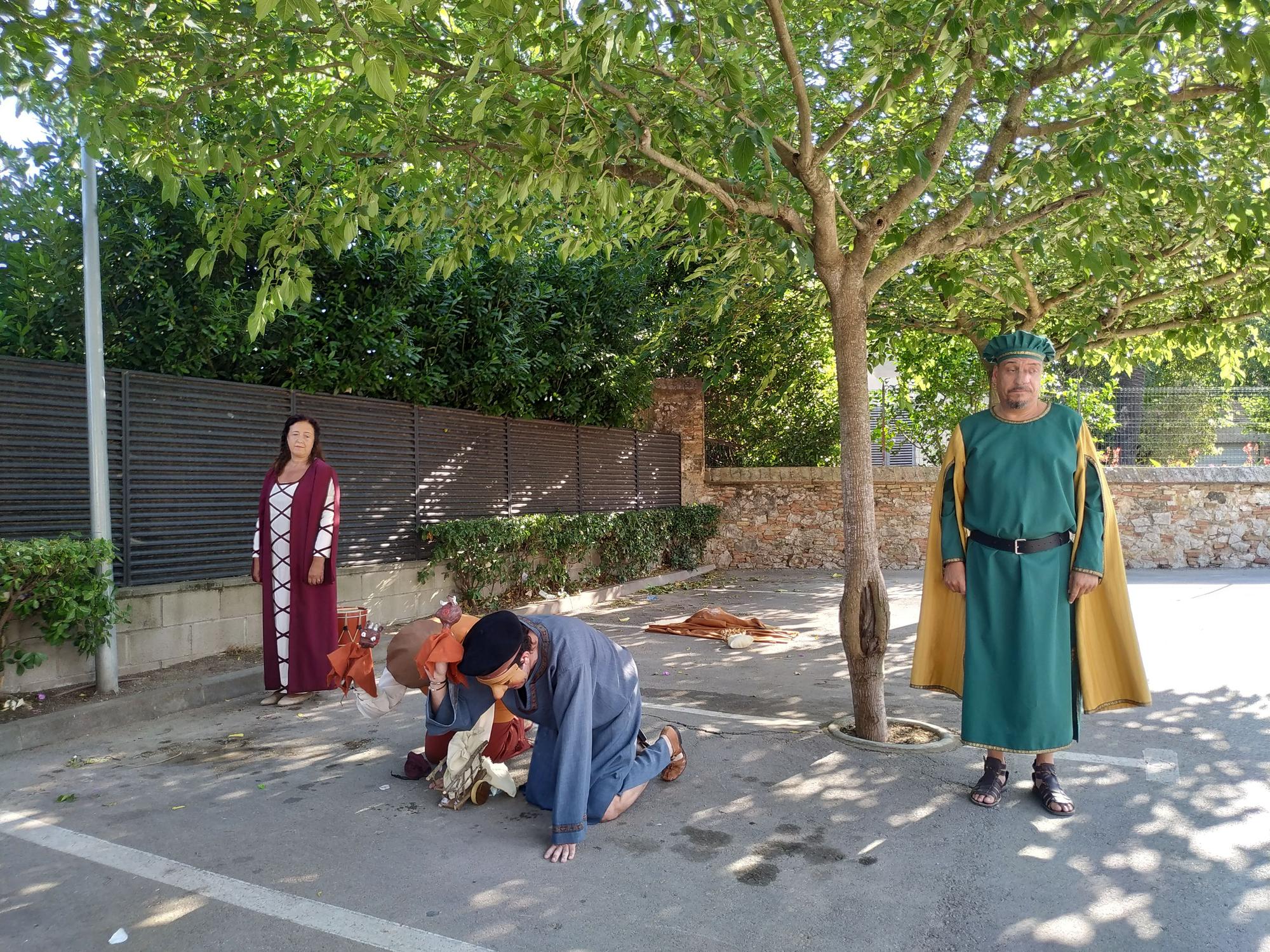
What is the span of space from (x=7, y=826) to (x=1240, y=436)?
720 inches

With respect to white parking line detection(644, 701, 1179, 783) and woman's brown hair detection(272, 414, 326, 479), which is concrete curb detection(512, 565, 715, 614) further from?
white parking line detection(644, 701, 1179, 783)

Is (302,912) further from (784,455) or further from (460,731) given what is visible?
(784,455)

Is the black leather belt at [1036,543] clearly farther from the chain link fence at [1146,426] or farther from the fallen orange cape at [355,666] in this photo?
the chain link fence at [1146,426]

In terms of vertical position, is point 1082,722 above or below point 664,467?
below

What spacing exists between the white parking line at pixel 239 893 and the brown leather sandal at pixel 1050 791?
2.73 m

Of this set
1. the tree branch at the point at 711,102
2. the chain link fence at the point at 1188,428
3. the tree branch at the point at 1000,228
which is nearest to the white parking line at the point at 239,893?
the tree branch at the point at 711,102

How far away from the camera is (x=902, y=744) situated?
17.6ft

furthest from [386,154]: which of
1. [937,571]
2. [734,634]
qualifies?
[734,634]

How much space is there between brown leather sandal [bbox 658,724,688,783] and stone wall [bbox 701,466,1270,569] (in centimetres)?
1130

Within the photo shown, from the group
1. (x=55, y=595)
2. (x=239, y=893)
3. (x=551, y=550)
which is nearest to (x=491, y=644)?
(x=239, y=893)

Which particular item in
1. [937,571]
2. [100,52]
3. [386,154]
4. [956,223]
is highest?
[100,52]

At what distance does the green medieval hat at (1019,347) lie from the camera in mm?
4531

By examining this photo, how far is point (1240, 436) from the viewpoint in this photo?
16.4 m

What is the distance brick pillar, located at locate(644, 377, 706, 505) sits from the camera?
52.9ft
